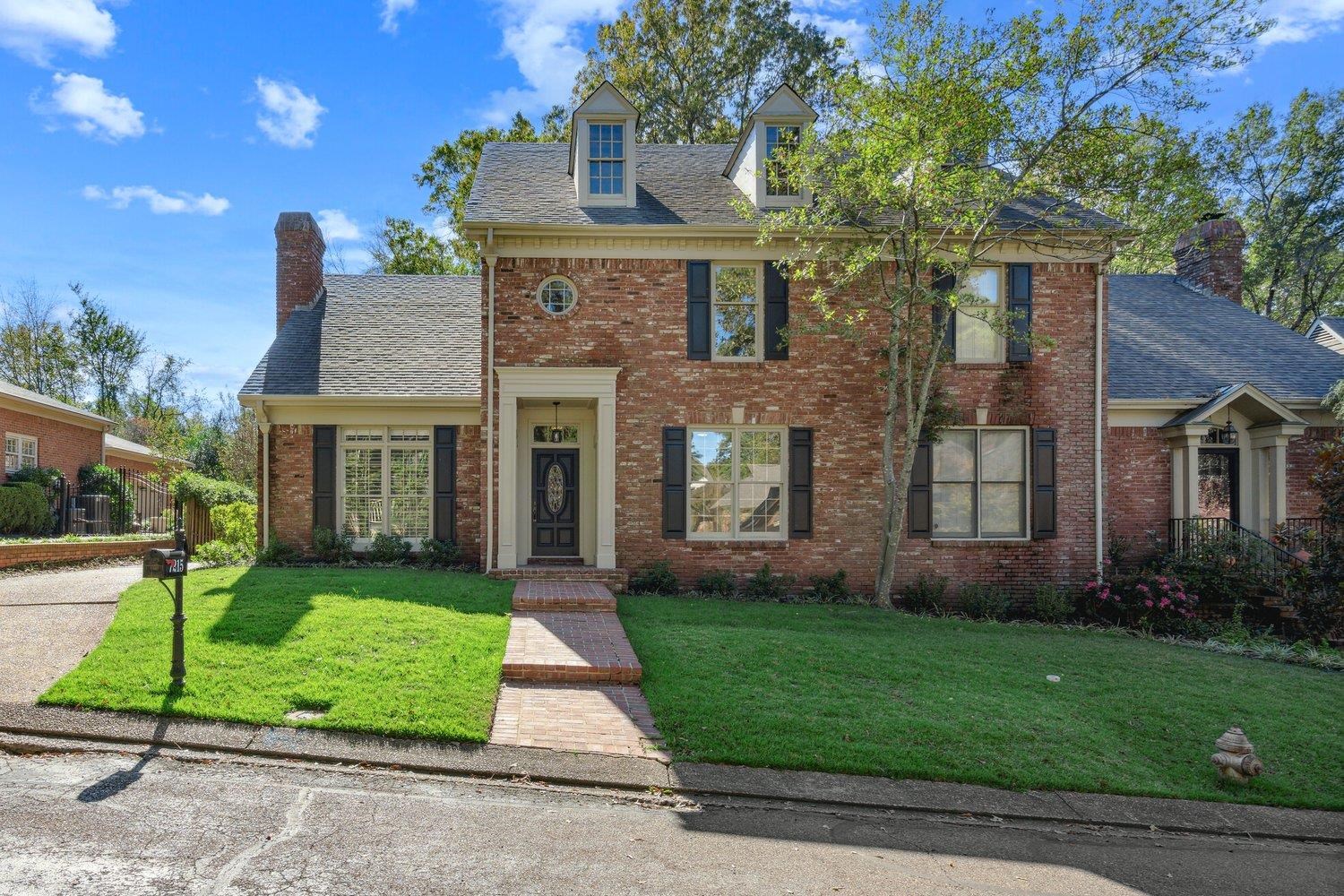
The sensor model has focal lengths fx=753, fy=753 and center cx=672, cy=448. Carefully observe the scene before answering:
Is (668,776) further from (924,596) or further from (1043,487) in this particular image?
(1043,487)

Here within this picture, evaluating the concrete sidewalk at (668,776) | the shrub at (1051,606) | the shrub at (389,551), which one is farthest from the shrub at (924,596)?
the shrub at (389,551)

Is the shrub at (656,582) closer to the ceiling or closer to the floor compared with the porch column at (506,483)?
closer to the floor

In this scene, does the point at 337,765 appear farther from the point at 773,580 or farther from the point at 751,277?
the point at 751,277

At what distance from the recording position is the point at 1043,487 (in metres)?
12.5

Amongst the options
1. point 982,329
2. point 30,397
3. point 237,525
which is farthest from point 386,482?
point 982,329

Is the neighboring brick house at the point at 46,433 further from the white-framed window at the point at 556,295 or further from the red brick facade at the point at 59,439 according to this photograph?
the white-framed window at the point at 556,295

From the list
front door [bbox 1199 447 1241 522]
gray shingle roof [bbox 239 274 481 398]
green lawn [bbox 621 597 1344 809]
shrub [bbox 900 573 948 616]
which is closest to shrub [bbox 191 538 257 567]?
gray shingle roof [bbox 239 274 481 398]

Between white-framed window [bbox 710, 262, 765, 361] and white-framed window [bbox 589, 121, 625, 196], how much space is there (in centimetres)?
A: 237

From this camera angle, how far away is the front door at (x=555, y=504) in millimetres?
12875

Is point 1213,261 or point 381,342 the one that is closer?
point 381,342

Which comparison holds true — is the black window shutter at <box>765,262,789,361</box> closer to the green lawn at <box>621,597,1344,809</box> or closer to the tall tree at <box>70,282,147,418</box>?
the green lawn at <box>621,597,1344,809</box>

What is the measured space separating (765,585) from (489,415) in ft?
16.8

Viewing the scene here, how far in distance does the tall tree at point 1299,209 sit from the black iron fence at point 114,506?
31252 mm

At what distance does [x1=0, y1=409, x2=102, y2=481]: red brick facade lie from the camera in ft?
55.3
